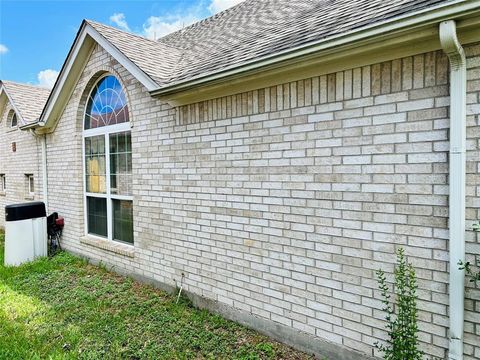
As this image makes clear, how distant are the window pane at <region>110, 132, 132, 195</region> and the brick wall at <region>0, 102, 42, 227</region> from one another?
357cm

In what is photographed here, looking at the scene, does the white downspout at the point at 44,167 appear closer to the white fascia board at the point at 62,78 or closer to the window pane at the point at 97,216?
the white fascia board at the point at 62,78

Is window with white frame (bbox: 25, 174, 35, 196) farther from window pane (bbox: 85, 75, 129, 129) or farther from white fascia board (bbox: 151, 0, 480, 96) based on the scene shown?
white fascia board (bbox: 151, 0, 480, 96)

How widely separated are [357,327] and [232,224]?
6.19 feet

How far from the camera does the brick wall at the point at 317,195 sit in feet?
8.71

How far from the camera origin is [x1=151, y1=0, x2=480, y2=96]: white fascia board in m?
2.25

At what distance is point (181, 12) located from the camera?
13.8 metres

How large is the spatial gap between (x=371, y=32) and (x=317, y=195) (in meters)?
1.59

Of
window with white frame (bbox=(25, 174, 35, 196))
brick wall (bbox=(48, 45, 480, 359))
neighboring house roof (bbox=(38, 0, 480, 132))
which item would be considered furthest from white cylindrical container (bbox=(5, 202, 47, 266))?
brick wall (bbox=(48, 45, 480, 359))

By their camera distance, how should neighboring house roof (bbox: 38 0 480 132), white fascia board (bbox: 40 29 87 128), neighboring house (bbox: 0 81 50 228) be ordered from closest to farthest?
neighboring house roof (bbox: 38 0 480 132) < white fascia board (bbox: 40 29 87 128) < neighboring house (bbox: 0 81 50 228)

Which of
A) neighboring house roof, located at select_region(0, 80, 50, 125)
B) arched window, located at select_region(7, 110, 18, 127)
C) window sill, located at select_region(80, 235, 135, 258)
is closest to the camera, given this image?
window sill, located at select_region(80, 235, 135, 258)

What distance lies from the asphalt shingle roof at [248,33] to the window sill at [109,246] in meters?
3.19

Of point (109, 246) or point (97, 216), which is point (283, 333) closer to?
point (109, 246)

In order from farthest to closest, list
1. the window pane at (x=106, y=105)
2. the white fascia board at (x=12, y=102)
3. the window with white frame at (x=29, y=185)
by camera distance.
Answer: the window with white frame at (x=29, y=185)
the white fascia board at (x=12, y=102)
the window pane at (x=106, y=105)

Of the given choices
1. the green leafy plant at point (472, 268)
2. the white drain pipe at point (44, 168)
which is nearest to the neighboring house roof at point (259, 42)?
the white drain pipe at point (44, 168)
